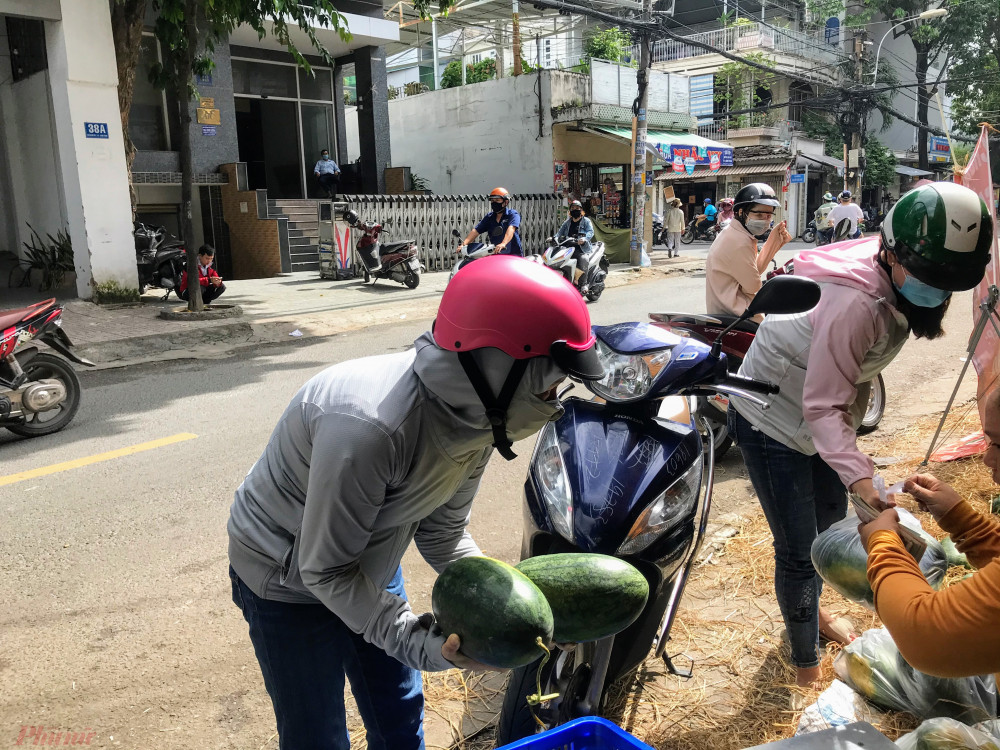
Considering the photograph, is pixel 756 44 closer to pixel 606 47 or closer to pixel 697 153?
pixel 606 47

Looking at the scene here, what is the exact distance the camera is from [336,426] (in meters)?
1.45

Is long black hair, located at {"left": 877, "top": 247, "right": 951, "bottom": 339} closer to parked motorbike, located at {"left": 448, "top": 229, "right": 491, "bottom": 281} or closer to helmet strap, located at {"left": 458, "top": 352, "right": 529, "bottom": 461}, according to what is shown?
helmet strap, located at {"left": 458, "top": 352, "right": 529, "bottom": 461}

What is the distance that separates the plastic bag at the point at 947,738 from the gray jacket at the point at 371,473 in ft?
3.82

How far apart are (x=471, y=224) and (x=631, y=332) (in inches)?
617

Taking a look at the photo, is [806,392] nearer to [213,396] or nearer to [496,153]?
[213,396]

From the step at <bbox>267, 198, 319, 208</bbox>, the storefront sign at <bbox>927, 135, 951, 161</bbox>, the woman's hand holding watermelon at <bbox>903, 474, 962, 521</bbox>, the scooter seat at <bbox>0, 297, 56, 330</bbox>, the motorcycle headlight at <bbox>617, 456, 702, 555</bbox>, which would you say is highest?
the storefront sign at <bbox>927, 135, 951, 161</bbox>

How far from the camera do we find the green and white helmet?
6.33ft

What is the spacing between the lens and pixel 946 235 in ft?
6.36

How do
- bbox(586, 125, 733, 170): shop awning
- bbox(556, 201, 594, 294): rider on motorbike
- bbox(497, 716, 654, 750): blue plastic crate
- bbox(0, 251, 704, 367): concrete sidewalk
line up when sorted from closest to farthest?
bbox(497, 716, 654, 750): blue plastic crate → bbox(0, 251, 704, 367): concrete sidewalk → bbox(556, 201, 594, 294): rider on motorbike → bbox(586, 125, 733, 170): shop awning

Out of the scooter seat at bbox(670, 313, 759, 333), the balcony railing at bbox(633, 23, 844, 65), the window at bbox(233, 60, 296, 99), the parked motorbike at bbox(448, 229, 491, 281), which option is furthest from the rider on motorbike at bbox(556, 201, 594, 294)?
the balcony railing at bbox(633, 23, 844, 65)

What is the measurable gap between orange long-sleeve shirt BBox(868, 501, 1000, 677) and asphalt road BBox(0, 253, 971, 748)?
6.35ft

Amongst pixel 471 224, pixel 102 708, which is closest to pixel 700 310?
pixel 471 224

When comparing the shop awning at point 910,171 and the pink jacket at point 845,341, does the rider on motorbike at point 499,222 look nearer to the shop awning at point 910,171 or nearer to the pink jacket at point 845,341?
the pink jacket at point 845,341

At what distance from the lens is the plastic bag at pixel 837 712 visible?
2.11 m
